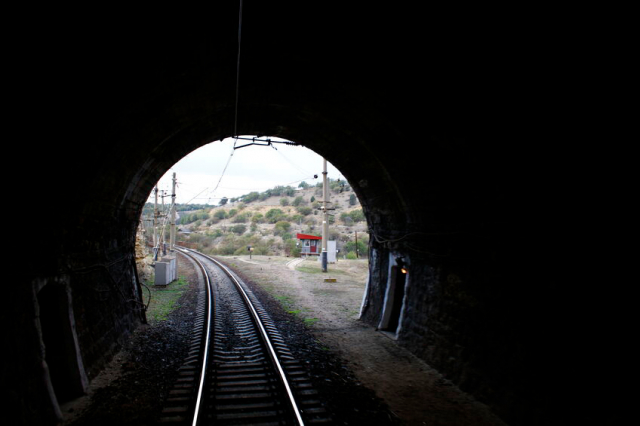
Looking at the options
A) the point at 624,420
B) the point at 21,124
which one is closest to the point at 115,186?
the point at 21,124

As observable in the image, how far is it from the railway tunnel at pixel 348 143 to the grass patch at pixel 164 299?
2.05m

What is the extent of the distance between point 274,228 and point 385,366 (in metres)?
52.0

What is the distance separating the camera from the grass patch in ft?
35.8

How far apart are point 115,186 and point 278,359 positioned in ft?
17.3

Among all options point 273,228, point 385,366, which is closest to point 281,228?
point 273,228

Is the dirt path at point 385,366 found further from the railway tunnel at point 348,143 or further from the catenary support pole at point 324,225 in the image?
the catenary support pole at point 324,225

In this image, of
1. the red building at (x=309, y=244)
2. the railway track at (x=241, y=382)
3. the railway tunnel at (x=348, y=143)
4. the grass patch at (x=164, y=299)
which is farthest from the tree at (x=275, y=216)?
the railway tunnel at (x=348, y=143)

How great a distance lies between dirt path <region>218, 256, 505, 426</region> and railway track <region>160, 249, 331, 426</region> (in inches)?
50.2

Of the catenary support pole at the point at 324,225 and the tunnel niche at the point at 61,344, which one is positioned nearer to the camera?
the tunnel niche at the point at 61,344

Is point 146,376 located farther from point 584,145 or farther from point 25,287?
point 584,145

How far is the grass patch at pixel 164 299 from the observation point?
1090 centimetres

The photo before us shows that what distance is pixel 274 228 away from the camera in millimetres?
58438

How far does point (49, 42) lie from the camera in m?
3.47

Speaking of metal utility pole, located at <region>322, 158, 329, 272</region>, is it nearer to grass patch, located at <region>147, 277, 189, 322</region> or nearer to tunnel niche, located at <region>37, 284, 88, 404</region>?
grass patch, located at <region>147, 277, 189, 322</region>
